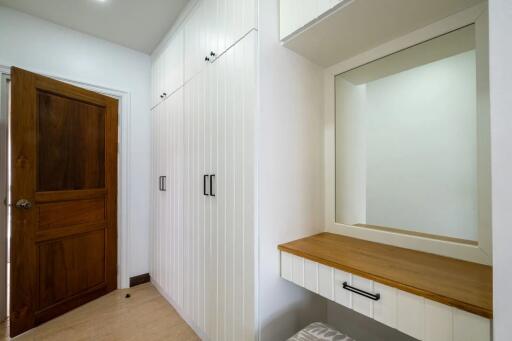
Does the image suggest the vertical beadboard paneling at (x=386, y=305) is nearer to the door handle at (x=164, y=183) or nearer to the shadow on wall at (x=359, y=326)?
the shadow on wall at (x=359, y=326)

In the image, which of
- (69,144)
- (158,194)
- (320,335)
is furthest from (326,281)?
(69,144)

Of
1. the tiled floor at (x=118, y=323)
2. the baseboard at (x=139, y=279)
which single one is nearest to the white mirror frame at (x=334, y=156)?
the tiled floor at (x=118, y=323)

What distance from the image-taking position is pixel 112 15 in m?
2.00

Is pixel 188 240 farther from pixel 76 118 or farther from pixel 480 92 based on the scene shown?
pixel 480 92

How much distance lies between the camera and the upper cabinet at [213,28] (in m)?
1.26

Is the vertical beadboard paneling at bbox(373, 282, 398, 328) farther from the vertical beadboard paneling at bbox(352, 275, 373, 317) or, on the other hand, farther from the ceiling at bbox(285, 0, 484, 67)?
the ceiling at bbox(285, 0, 484, 67)

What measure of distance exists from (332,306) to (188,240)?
114cm

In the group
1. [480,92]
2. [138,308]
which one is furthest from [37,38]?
[480,92]

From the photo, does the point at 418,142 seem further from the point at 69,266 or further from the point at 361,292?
the point at 69,266

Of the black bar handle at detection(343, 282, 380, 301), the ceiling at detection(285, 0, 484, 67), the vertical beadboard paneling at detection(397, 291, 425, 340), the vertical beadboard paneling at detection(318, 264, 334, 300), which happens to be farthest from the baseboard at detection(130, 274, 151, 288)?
the ceiling at detection(285, 0, 484, 67)

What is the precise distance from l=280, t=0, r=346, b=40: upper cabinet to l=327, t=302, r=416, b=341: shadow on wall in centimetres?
170

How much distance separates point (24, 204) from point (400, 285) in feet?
8.30

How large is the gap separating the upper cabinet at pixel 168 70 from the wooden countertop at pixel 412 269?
1.71m

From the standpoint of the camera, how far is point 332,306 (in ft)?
4.99
